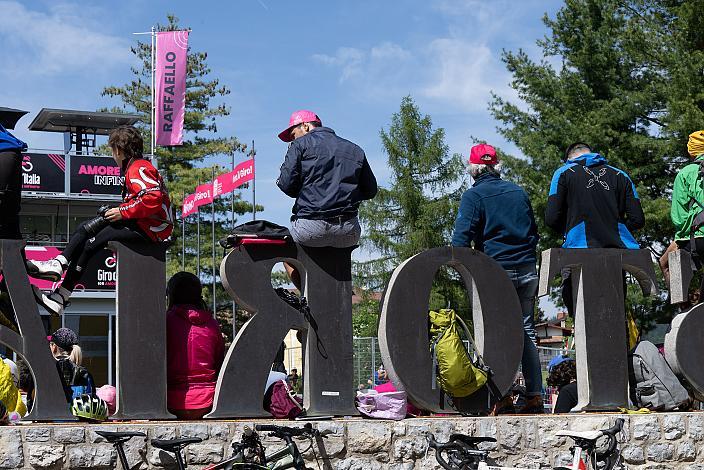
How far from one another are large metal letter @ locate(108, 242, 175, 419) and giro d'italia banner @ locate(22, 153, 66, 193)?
28825mm

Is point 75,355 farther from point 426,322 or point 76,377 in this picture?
point 426,322

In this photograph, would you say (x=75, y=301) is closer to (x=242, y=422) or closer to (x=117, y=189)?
(x=117, y=189)

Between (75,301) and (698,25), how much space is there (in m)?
19.5

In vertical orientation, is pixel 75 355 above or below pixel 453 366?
above

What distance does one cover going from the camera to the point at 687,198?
8711 millimetres

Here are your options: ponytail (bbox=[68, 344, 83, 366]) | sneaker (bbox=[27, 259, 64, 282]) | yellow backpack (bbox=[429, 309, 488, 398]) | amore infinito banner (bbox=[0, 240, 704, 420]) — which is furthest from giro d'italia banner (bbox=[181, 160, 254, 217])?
sneaker (bbox=[27, 259, 64, 282])

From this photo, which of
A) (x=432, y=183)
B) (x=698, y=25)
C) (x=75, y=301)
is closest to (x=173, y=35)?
(x=75, y=301)

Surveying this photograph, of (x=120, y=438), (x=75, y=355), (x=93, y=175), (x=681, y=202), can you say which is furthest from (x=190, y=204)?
(x=120, y=438)

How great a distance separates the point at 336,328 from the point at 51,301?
2.03m

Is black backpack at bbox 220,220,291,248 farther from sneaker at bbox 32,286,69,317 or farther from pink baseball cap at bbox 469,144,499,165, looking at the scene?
pink baseball cap at bbox 469,144,499,165

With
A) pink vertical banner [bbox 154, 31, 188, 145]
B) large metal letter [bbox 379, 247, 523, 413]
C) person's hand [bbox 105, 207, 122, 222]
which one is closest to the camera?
person's hand [bbox 105, 207, 122, 222]

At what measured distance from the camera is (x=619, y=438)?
308 inches

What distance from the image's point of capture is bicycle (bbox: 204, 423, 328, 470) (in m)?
6.49

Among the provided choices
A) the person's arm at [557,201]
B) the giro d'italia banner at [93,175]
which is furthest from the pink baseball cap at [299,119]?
the giro d'italia banner at [93,175]
